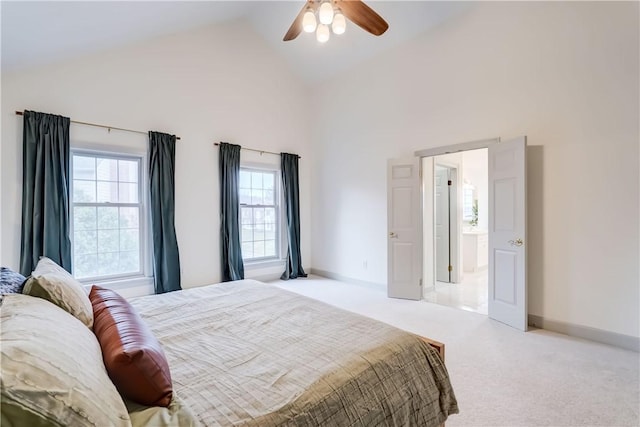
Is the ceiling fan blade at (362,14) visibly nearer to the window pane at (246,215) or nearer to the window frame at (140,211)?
the window frame at (140,211)

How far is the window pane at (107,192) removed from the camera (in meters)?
3.94

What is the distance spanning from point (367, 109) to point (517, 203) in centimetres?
270

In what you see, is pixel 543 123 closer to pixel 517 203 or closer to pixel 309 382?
pixel 517 203

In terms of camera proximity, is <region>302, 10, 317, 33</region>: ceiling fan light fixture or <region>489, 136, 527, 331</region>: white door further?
<region>489, 136, 527, 331</region>: white door

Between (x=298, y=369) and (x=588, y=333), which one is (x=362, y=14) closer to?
(x=298, y=369)

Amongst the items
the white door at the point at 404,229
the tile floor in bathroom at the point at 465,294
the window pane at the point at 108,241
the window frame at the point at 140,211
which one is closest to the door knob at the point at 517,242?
the tile floor in bathroom at the point at 465,294

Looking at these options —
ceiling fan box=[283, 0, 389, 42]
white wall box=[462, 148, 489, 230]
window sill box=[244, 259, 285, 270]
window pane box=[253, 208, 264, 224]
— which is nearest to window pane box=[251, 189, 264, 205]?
window pane box=[253, 208, 264, 224]

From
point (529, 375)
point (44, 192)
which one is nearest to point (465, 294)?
point (529, 375)

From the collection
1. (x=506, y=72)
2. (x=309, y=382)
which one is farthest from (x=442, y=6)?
(x=309, y=382)

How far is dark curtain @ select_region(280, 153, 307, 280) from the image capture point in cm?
562

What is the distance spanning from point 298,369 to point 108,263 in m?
3.75

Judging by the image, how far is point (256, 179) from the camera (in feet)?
17.9

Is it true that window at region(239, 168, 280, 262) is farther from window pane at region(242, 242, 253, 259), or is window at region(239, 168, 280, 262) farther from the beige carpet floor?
the beige carpet floor

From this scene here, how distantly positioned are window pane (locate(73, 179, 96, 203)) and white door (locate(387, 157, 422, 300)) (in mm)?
3929
